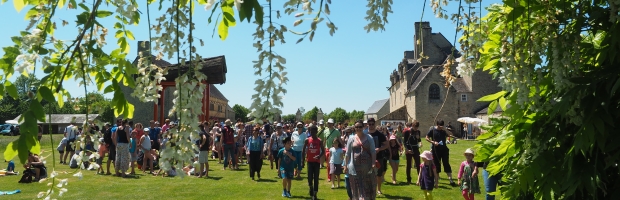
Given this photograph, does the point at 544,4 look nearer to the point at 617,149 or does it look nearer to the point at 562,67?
the point at 562,67

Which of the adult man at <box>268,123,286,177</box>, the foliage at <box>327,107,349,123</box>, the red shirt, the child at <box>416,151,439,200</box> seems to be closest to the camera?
the child at <box>416,151,439,200</box>

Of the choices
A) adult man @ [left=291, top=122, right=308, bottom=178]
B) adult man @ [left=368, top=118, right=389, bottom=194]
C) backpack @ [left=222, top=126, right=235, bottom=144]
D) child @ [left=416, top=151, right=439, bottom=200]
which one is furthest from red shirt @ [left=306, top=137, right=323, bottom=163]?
backpack @ [left=222, top=126, right=235, bottom=144]

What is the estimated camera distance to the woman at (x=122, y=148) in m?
14.9

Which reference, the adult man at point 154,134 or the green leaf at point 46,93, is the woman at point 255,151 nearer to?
the adult man at point 154,134

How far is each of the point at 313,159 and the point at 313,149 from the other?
0.25m

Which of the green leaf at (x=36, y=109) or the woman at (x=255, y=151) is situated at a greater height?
the green leaf at (x=36, y=109)

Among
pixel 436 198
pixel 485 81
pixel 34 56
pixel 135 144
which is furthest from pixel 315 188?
pixel 485 81

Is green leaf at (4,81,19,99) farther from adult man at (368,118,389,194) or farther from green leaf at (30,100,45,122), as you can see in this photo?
adult man at (368,118,389,194)

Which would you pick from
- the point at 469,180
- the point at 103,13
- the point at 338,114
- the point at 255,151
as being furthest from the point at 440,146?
the point at 338,114

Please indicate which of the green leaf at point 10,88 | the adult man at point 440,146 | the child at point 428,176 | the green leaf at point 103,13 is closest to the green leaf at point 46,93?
the green leaf at point 10,88

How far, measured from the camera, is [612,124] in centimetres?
293

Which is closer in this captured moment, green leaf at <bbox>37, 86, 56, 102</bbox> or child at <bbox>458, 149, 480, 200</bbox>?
green leaf at <bbox>37, 86, 56, 102</bbox>

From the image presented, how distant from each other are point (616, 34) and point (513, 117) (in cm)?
80

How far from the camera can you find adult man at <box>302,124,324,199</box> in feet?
37.1
